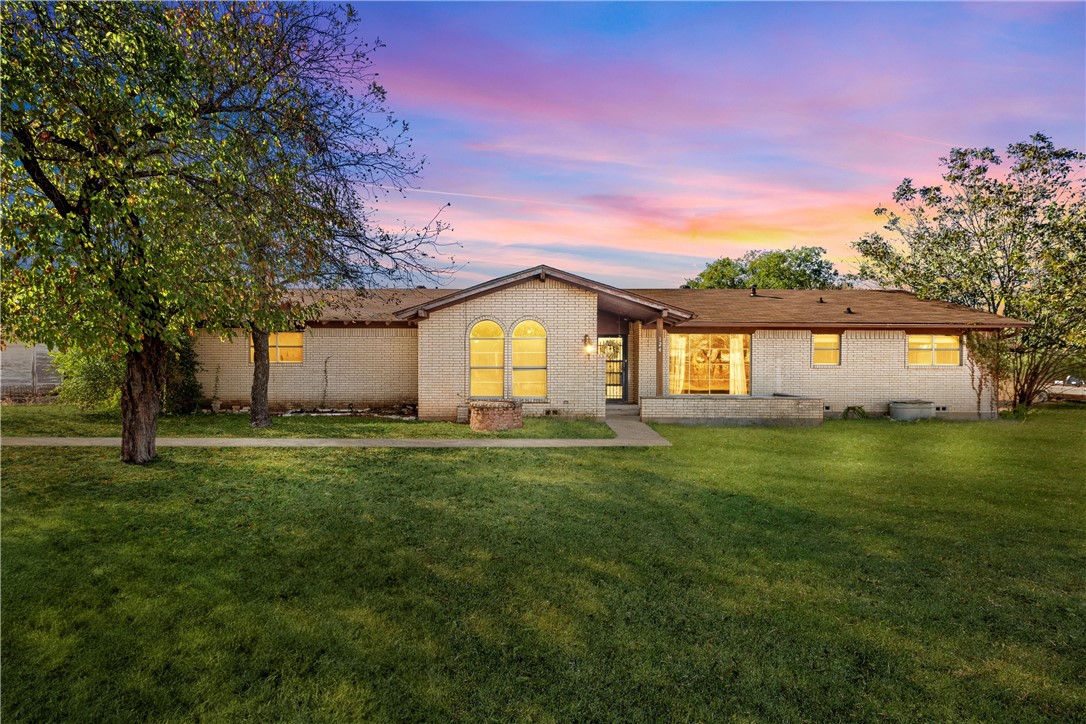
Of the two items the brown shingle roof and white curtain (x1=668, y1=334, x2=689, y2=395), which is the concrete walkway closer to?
white curtain (x1=668, y1=334, x2=689, y2=395)

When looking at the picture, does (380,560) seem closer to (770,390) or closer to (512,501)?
(512,501)

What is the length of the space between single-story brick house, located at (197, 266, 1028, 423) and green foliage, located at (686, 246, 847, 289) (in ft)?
57.4

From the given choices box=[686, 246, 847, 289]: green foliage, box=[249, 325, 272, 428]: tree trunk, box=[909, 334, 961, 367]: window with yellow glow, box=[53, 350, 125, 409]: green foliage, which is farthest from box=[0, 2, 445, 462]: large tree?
box=[686, 246, 847, 289]: green foliage

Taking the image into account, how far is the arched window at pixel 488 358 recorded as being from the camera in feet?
51.6

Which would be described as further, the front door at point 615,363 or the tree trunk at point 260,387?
the front door at point 615,363

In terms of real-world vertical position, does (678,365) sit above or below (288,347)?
below

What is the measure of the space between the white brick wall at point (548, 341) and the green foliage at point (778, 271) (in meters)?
25.5

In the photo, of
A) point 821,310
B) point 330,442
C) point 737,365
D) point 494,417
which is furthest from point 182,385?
point 821,310

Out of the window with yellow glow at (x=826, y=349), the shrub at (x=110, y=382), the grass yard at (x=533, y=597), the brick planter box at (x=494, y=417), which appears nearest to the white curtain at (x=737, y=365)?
the window with yellow glow at (x=826, y=349)

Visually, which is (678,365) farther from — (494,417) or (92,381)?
(92,381)

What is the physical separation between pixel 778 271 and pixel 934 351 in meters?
19.9

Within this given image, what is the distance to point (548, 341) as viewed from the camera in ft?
51.1

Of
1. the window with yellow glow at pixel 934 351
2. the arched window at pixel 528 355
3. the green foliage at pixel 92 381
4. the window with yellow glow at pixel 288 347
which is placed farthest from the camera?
the window with yellow glow at pixel 934 351

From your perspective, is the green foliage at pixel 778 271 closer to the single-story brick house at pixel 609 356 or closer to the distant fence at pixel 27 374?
the single-story brick house at pixel 609 356
